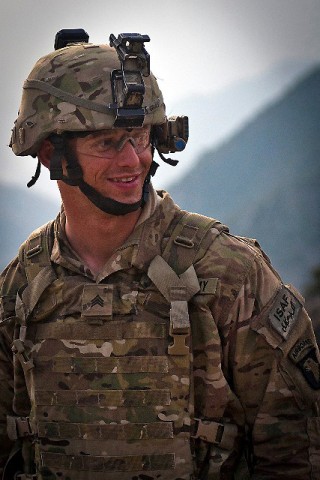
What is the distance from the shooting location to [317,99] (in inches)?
405

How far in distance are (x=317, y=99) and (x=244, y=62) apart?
3.18 ft

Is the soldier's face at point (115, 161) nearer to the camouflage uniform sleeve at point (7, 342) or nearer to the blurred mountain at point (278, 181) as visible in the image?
the camouflage uniform sleeve at point (7, 342)

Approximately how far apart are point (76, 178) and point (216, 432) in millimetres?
1430

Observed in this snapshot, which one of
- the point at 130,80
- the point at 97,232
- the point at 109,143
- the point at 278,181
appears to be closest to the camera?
the point at 130,80

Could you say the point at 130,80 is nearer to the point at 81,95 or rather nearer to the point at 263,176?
the point at 81,95

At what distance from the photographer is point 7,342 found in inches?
245

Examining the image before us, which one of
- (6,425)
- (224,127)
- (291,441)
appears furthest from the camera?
(224,127)

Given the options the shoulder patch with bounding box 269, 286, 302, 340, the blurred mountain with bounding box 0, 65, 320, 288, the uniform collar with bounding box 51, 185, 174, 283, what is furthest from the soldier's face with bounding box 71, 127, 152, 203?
the blurred mountain with bounding box 0, 65, 320, 288

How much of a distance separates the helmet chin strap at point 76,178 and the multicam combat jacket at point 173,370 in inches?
8.6

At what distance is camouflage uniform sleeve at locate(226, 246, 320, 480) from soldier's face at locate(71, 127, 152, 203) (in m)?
0.74

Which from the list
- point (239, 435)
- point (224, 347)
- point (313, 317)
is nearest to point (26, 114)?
point (224, 347)

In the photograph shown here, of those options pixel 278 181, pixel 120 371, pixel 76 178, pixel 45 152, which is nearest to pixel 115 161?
pixel 76 178

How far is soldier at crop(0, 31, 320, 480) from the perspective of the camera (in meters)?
5.75

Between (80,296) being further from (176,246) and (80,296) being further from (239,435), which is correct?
(239,435)
